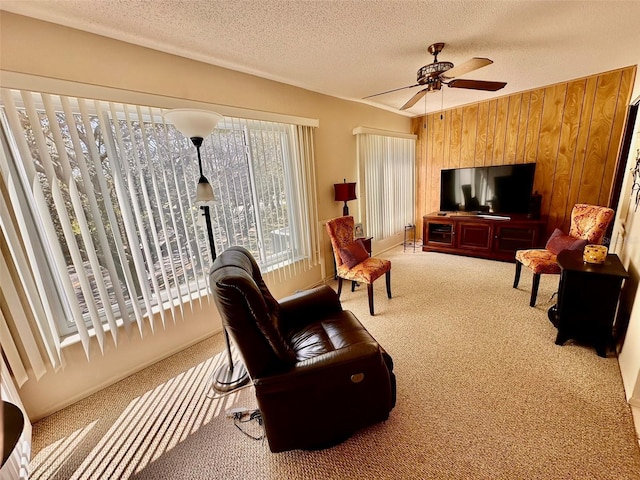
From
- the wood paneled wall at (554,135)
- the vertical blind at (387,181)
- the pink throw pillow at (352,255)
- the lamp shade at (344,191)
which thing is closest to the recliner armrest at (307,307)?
the pink throw pillow at (352,255)

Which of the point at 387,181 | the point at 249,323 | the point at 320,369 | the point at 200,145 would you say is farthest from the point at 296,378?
the point at 387,181

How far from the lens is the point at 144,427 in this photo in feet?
5.36

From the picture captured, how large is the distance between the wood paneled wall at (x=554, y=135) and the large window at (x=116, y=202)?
3317mm

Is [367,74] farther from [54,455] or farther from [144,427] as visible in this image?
[54,455]

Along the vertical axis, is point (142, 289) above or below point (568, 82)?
below

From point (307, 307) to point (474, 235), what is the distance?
344 cm

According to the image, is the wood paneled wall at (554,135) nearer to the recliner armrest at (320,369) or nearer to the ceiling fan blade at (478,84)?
the ceiling fan blade at (478,84)

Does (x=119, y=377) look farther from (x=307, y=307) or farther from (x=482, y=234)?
(x=482, y=234)

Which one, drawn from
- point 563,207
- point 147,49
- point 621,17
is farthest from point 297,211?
point 563,207

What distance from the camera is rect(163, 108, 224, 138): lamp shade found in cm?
158

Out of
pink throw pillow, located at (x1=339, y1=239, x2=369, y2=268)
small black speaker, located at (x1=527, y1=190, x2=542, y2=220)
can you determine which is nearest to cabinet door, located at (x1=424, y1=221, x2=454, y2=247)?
small black speaker, located at (x1=527, y1=190, x2=542, y2=220)

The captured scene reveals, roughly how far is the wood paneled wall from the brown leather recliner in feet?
12.8

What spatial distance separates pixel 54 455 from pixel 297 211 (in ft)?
8.42

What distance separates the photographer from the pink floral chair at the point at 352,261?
9.02 feet
